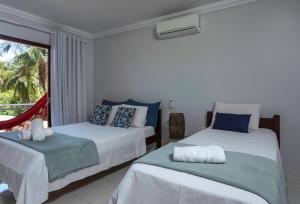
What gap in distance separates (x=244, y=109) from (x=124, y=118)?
173 cm

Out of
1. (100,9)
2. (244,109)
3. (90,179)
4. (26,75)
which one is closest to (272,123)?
(244,109)

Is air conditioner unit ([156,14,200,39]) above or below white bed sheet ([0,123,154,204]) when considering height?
above

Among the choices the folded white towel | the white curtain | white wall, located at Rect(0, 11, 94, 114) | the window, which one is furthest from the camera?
the window

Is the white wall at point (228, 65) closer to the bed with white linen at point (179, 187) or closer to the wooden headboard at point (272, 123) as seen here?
the wooden headboard at point (272, 123)

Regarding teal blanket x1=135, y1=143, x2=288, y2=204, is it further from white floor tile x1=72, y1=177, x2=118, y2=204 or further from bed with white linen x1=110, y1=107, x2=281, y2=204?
white floor tile x1=72, y1=177, x2=118, y2=204

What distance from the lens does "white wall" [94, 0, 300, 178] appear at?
254cm

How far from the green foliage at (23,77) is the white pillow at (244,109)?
14.0 ft

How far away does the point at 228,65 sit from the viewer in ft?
9.61

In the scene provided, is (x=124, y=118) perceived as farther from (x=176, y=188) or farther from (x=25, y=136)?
(x=176, y=188)

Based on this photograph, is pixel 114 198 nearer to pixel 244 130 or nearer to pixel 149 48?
pixel 244 130

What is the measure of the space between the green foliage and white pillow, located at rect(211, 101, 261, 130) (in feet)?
14.0

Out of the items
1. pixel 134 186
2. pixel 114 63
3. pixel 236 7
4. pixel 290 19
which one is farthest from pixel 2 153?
pixel 290 19

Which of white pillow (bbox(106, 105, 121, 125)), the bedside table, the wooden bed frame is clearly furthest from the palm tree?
the bedside table

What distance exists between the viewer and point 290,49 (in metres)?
2.51
